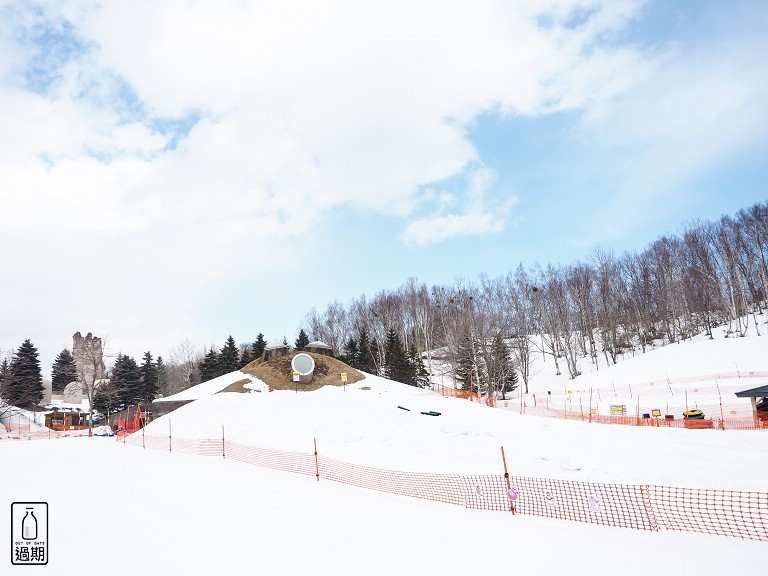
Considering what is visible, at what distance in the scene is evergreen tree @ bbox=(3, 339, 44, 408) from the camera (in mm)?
61750

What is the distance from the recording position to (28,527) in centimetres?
1057

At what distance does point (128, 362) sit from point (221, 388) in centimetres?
3830

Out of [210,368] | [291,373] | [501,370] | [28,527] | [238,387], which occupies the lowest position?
[28,527]

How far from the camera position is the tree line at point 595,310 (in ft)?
209

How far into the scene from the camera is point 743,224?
73875mm

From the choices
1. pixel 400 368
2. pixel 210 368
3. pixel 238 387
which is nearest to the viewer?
pixel 238 387

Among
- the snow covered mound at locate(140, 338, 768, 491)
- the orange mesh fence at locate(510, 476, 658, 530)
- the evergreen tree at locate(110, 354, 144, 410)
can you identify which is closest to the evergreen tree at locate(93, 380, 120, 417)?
the evergreen tree at locate(110, 354, 144, 410)

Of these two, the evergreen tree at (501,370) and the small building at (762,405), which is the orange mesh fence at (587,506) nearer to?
the small building at (762,405)

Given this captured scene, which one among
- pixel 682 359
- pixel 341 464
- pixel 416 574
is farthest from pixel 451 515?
pixel 682 359

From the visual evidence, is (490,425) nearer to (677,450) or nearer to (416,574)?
(677,450)

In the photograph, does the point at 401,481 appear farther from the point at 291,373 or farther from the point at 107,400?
the point at 107,400

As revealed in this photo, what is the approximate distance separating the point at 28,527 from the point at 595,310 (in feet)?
270

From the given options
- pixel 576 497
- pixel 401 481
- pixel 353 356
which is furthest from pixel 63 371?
pixel 576 497

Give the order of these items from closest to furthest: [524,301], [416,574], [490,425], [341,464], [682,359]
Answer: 1. [416,574]
2. [341,464]
3. [490,425]
4. [682,359]
5. [524,301]
